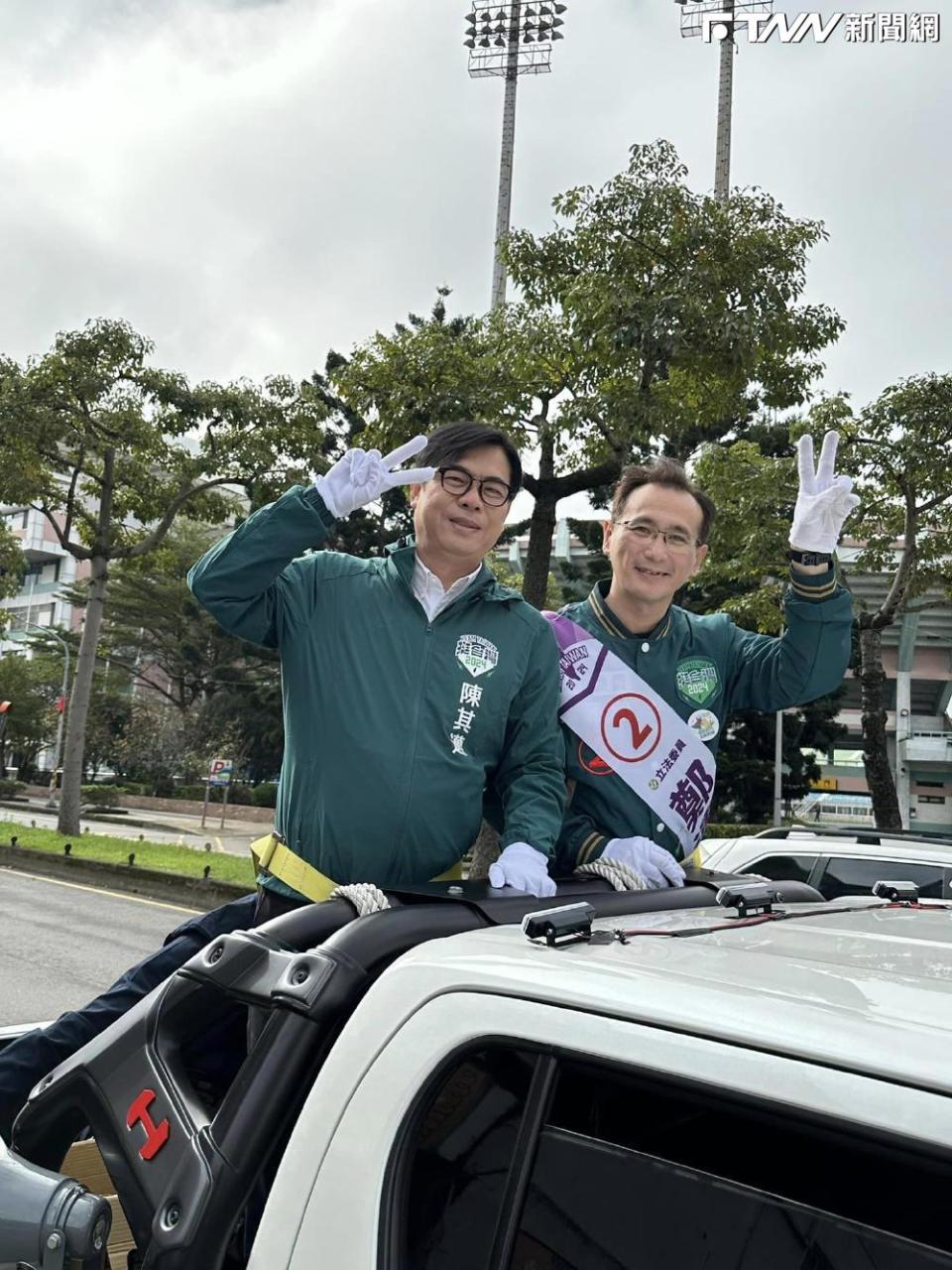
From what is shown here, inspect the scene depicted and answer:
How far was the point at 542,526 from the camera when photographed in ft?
33.6

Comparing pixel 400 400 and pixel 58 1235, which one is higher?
pixel 400 400

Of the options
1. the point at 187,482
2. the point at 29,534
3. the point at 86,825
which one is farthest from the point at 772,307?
the point at 29,534

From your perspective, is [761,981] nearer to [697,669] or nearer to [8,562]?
[697,669]

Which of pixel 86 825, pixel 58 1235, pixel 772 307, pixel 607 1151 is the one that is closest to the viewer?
pixel 607 1151

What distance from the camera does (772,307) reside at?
8883 mm

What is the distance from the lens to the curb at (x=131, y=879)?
1198 cm

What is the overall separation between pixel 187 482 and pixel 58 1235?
16333 millimetres

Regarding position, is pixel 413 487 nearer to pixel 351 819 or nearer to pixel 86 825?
pixel 351 819

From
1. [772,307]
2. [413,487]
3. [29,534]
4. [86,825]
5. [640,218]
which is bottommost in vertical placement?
[86,825]

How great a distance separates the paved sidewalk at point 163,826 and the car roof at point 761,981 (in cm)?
2080

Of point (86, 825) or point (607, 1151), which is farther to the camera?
point (86, 825)

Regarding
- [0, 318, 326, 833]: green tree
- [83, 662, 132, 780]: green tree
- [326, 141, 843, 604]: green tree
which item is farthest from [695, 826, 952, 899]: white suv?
[83, 662, 132, 780]: green tree

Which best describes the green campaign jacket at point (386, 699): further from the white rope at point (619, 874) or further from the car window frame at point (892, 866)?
the car window frame at point (892, 866)

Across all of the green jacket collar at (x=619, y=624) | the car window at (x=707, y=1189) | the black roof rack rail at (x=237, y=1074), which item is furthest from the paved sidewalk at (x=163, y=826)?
the car window at (x=707, y=1189)
